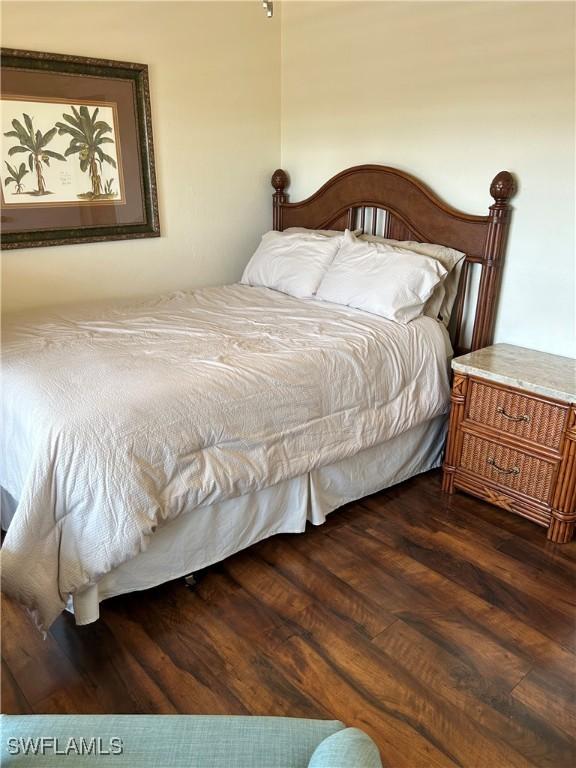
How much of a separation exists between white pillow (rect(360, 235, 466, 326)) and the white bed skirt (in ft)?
1.71

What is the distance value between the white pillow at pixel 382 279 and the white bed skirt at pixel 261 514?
57 cm

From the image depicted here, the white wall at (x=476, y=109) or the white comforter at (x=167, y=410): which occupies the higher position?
the white wall at (x=476, y=109)

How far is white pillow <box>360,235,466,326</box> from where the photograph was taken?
2.74 m

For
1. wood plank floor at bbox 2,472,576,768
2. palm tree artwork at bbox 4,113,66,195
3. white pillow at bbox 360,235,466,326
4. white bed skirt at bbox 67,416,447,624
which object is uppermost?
palm tree artwork at bbox 4,113,66,195

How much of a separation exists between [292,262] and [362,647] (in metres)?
2.03

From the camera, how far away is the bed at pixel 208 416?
5.44 feet

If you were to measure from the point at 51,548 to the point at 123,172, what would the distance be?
2.10 m

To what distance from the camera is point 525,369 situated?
2.39 m

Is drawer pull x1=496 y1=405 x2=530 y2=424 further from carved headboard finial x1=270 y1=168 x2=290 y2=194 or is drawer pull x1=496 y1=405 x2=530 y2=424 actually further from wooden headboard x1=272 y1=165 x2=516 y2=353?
carved headboard finial x1=270 y1=168 x2=290 y2=194

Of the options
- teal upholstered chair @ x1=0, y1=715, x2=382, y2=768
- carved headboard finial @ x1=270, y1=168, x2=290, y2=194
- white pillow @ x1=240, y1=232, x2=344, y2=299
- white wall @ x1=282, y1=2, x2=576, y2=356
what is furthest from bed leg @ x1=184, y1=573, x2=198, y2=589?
carved headboard finial @ x1=270, y1=168, x2=290, y2=194

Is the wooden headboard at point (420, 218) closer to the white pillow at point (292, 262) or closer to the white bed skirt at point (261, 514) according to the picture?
the white pillow at point (292, 262)

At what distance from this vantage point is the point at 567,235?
2455mm

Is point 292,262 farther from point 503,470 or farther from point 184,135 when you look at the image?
point 503,470

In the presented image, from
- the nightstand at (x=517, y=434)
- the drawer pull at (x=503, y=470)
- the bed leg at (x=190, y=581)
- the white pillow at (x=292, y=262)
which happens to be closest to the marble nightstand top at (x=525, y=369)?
the nightstand at (x=517, y=434)
